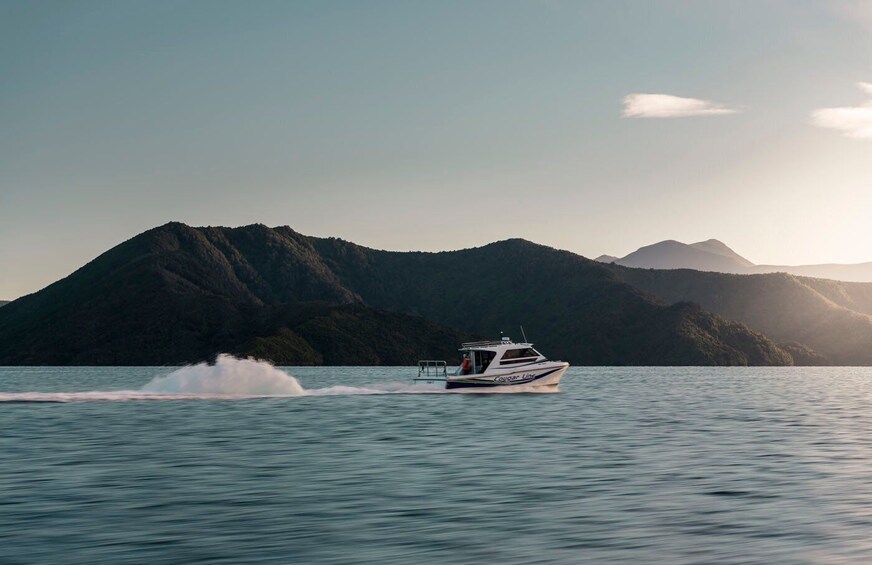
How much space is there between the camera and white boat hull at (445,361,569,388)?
67.2 meters

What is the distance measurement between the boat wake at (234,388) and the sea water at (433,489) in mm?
17818

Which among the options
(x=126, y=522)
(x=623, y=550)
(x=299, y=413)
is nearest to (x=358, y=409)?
Result: (x=299, y=413)

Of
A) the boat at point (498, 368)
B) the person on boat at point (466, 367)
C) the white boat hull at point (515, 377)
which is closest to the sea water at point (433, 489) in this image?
the white boat hull at point (515, 377)

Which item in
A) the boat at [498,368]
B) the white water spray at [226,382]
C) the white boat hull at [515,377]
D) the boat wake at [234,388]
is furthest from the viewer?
the white water spray at [226,382]

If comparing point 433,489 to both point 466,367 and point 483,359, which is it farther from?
point 466,367

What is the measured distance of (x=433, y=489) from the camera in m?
24.9

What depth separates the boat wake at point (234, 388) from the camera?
69.4 metres

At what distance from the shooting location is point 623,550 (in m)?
17.4

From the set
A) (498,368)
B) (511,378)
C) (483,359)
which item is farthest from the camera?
(511,378)

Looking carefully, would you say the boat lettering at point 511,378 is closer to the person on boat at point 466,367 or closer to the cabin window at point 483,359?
the cabin window at point 483,359

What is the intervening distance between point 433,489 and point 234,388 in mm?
58336

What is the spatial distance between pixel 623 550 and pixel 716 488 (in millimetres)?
8588

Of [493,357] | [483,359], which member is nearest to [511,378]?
[493,357]

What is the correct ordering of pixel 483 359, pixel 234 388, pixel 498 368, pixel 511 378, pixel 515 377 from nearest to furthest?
pixel 498 368, pixel 483 359, pixel 511 378, pixel 515 377, pixel 234 388
